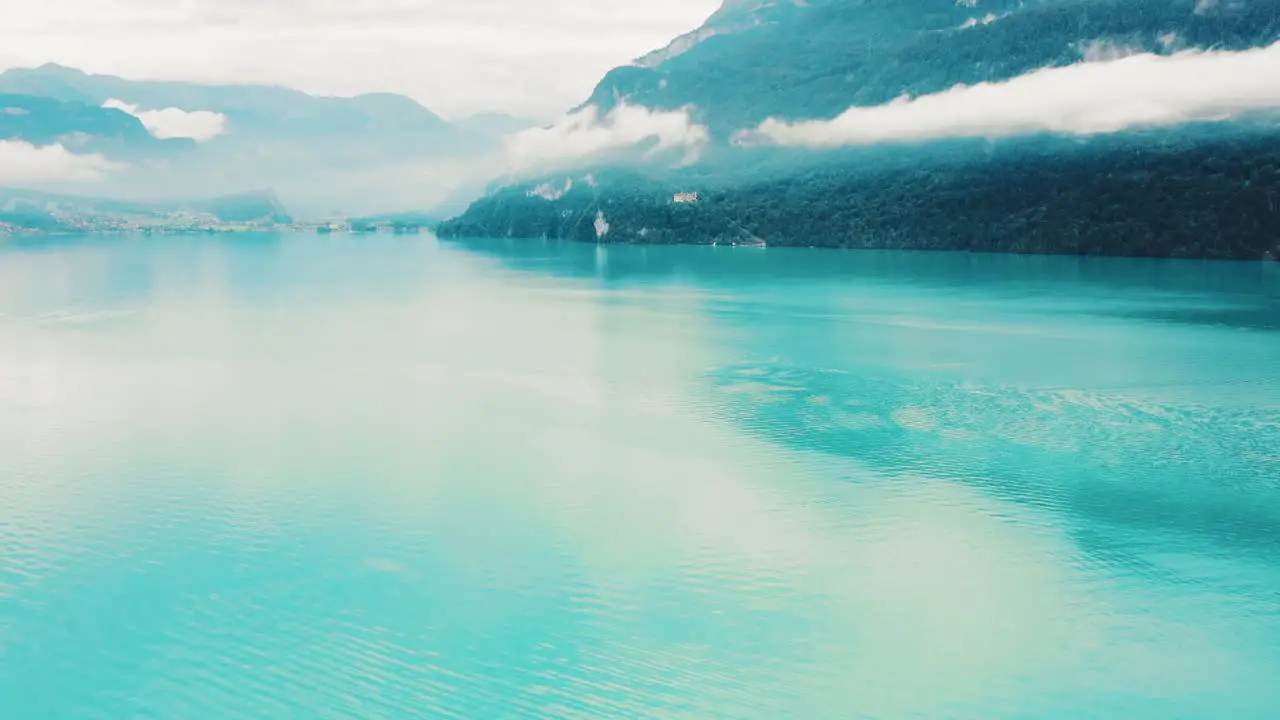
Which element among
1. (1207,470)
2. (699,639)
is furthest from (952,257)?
(699,639)

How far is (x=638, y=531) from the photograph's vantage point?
22172 millimetres

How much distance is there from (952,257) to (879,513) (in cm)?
14908

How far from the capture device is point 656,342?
172ft

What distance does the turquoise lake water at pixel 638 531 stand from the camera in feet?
50.5

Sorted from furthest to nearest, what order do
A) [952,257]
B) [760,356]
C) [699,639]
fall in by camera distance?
1. [952,257]
2. [760,356]
3. [699,639]

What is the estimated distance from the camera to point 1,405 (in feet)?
112

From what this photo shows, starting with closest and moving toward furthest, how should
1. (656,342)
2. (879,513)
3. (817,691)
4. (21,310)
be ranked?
(817,691) → (879,513) → (656,342) → (21,310)

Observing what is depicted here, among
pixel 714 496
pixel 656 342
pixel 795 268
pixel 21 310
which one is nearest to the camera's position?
pixel 714 496

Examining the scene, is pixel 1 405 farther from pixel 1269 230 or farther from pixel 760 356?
pixel 1269 230

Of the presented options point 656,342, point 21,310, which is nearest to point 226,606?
point 656,342

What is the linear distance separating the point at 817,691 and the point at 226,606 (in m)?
9.86

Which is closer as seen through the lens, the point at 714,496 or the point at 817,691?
the point at 817,691

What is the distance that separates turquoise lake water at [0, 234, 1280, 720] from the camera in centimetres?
1539

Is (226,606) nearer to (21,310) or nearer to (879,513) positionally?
(879,513)
